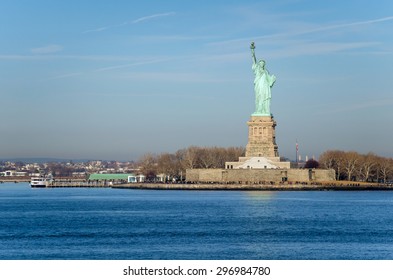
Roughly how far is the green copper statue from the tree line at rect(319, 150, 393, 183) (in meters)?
13.9

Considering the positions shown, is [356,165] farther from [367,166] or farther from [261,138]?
[261,138]

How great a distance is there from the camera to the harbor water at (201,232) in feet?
108

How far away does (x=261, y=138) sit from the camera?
85.9 meters

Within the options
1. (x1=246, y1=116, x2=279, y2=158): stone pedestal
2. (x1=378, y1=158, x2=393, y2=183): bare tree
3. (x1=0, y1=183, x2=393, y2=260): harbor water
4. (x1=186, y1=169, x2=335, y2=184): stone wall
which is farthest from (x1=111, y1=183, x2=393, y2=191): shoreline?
(x1=0, y1=183, x2=393, y2=260): harbor water

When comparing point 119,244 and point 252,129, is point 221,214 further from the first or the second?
point 252,129

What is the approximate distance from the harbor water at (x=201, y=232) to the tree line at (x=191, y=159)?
43.9 meters

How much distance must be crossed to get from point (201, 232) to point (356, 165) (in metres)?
61.5

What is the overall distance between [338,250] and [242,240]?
13.9 feet

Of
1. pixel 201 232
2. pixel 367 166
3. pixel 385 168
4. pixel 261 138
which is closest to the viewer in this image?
pixel 201 232

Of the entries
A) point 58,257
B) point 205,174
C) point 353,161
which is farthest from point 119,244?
point 353,161

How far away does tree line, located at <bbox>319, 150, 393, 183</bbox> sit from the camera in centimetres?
9875

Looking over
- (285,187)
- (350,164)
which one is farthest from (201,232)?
(350,164)

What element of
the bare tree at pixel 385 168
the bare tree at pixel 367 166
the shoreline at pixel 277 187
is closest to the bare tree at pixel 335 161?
the bare tree at pixel 367 166

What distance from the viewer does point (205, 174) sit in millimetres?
92125
